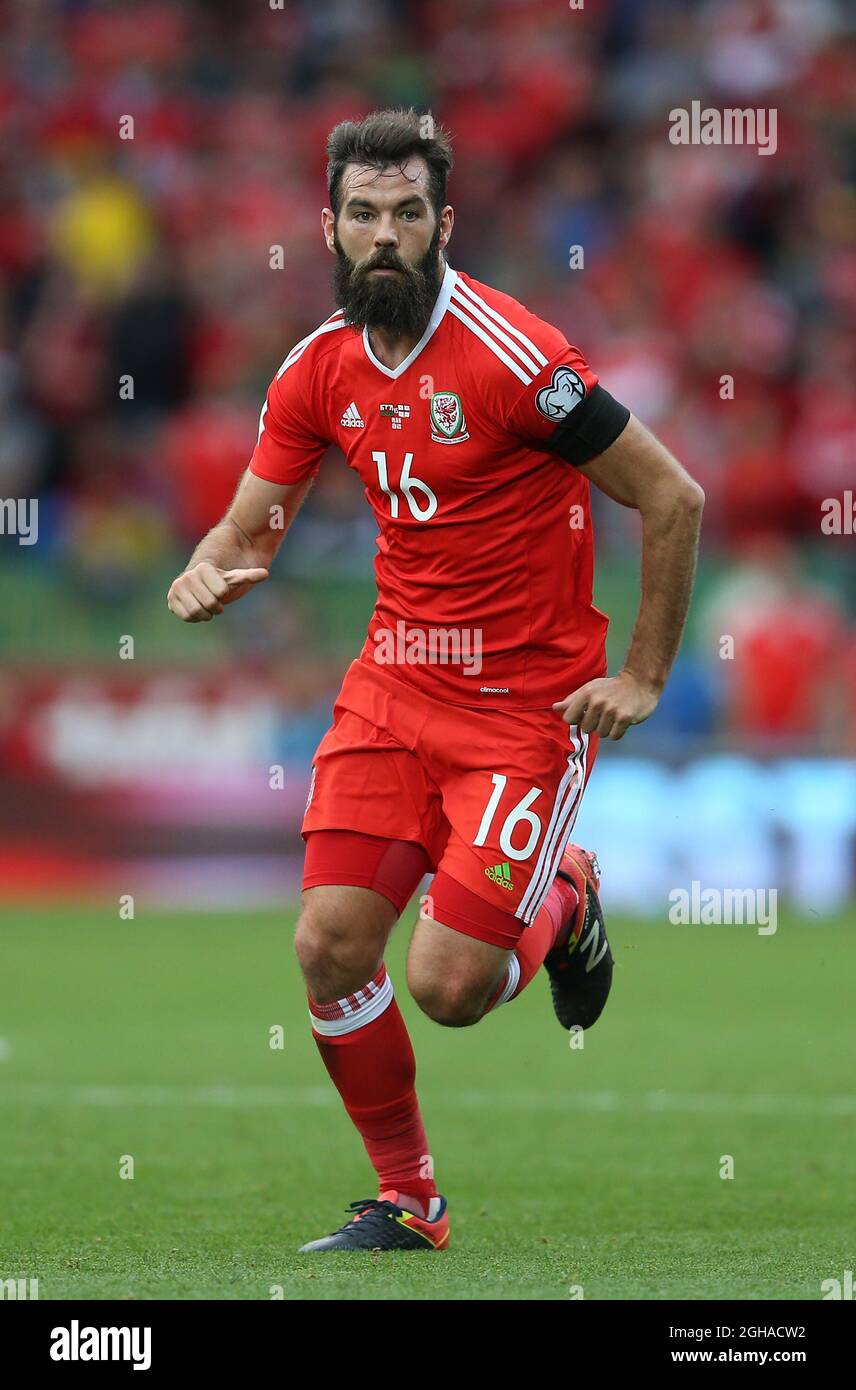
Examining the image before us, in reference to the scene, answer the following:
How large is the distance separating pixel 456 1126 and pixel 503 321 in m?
3.33

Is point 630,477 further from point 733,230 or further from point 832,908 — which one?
point 733,230

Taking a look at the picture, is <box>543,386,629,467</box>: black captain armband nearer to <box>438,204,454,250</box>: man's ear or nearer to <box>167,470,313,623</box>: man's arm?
<box>438,204,454,250</box>: man's ear

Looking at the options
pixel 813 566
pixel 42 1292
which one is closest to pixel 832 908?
pixel 813 566

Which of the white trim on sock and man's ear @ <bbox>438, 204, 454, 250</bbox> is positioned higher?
man's ear @ <bbox>438, 204, 454, 250</bbox>

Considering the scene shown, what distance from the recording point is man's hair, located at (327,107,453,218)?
5.70 meters

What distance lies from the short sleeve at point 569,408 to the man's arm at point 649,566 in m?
0.04

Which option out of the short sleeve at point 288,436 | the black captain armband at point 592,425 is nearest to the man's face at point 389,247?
the short sleeve at point 288,436

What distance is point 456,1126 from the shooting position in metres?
8.02

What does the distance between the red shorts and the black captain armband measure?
29.1 inches

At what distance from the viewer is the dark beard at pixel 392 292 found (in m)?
5.68

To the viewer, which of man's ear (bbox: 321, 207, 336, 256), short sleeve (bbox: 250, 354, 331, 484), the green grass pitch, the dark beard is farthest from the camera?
short sleeve (bbox: 250, 354, 331, 484)

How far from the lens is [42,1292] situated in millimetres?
4949

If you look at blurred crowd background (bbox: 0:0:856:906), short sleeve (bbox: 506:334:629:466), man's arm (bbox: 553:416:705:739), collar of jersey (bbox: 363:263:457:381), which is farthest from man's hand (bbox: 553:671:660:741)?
blurred crowd background (bbox: 0:0:856:906)

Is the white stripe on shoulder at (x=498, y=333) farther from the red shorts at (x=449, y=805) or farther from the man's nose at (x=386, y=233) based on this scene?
the red shorts at (x=449, y=805)
